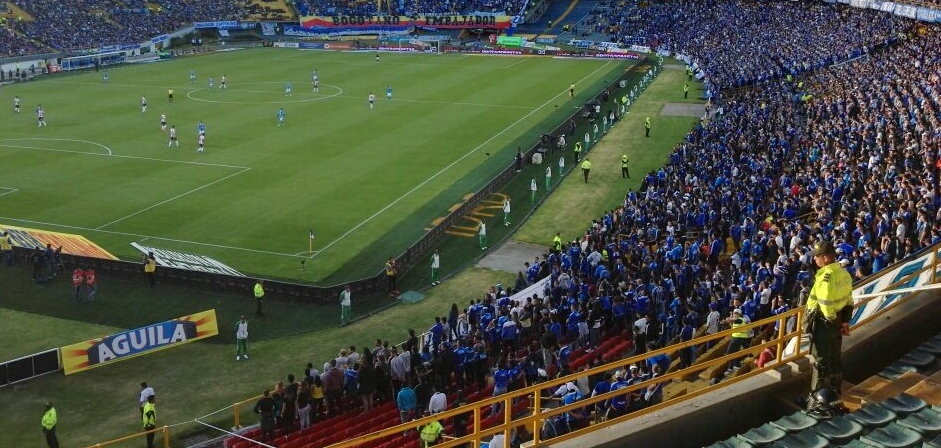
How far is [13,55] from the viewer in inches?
3250

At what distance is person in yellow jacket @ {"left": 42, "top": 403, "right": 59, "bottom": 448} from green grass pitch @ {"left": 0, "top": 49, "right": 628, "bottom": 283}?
449 inches

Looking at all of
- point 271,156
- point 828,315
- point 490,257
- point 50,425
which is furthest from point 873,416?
point 271,156

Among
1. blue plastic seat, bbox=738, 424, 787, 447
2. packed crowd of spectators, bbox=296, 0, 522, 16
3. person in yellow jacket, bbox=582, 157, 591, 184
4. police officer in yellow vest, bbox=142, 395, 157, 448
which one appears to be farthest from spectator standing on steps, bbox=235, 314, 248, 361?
packed crowd of spectators, bbox=296, 0, 522, 16

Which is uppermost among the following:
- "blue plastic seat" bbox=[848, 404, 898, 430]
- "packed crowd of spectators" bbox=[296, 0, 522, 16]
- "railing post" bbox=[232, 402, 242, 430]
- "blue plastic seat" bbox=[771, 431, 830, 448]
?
"packed crowd of spectators" bbox=[296, 0, 522, 16]

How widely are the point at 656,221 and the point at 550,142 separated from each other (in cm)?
2153

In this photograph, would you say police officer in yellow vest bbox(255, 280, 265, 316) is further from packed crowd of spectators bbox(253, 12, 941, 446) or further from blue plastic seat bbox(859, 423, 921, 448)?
blue plastic seat bbox(859, 423, 921, 448)

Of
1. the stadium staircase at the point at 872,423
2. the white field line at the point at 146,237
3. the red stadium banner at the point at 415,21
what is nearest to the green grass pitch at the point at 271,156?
the white field line at the point at 146,237

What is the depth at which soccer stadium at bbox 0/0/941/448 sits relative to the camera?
11180 mm

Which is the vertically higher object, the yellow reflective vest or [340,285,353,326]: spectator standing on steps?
the yellow reflective vest

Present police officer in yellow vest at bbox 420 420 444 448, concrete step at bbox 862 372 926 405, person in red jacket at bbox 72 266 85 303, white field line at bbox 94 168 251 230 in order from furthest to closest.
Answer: white field line at bbox 94 168 251 230
person in red jacket at bbox 72 266 85 303
police officer in yellow vest at bbox 420 420 444 448
concrete step at bbox 862 372 926 405

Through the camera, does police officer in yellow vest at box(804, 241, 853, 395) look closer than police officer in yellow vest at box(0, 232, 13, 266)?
Yes

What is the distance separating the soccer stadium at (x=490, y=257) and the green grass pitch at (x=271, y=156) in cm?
25

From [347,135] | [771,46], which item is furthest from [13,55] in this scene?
[771,46]

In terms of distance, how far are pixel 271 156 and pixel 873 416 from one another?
41.0 metres
